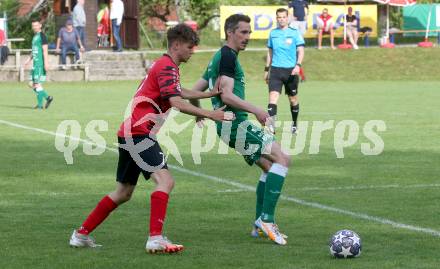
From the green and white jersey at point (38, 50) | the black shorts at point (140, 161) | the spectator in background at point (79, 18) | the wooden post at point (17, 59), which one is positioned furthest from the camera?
the spectator in background at point (79, 18)

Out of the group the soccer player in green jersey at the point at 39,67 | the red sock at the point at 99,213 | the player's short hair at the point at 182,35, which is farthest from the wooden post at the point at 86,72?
the player's short hair at the point at 182,35

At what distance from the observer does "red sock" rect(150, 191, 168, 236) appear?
902 centimetres

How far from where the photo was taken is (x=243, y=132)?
1012 centimetres

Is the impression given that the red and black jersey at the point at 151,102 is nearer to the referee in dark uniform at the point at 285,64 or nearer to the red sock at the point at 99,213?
the red sock at the point at 99,213

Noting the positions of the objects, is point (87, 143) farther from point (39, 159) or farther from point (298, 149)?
point (298, 149)

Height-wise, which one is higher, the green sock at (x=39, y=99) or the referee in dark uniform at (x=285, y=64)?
the referee in dark uniform at (x=285, y=64)

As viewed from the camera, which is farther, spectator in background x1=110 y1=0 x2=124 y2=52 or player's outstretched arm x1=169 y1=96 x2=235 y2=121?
spectator in background x1=110 y1=0 x2=124 y2=52

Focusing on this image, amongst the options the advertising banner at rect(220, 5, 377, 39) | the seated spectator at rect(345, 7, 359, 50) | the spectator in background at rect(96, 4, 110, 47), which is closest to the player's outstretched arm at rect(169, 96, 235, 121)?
the seated spectator at rect(345, 7, 359, 50)

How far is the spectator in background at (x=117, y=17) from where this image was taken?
4506 cm

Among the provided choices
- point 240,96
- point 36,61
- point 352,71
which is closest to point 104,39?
point 352,71

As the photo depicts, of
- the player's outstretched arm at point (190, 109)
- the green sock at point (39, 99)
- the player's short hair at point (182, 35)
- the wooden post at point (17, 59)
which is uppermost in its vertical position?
the player's short hair at point (182, 35)

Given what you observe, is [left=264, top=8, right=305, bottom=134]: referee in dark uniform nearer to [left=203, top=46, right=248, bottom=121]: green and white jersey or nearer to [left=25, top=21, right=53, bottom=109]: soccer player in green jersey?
[left=25, top=21, right=53, bottom=109]: soccer player in green jersey

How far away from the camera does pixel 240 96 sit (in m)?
10.3

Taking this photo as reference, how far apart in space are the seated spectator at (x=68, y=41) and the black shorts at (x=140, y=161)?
33039 millimetres
